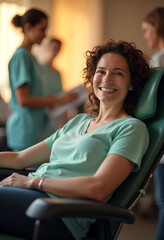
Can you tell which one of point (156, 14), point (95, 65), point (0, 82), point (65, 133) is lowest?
point (0, 82)

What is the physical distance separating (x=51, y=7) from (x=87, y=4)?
0.58 metres

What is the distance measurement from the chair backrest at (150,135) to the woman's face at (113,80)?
79mm

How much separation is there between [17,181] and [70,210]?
453 millimetres

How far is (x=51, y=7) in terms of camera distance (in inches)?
202

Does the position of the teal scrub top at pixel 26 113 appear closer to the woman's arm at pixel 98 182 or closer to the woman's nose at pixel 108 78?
the woman's nose at pixel 108 78

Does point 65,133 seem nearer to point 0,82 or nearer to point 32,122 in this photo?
point 32,122

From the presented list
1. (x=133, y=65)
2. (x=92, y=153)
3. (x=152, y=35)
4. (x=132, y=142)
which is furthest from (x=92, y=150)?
(x=152, y=35)

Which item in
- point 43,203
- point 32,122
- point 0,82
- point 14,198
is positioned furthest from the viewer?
point 0,82

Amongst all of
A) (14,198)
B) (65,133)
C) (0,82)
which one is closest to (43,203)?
(14,198)

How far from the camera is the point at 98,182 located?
1.36 meters

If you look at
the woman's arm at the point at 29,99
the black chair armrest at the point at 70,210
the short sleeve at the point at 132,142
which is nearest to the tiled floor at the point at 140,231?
the woman's arm at the point at 29,99

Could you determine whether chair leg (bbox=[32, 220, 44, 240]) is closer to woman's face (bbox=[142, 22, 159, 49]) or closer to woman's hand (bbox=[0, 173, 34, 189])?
woman's hand (bbox=[0, 173, 34, 189])

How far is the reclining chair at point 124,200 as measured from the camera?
1.13m

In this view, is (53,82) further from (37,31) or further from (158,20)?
(158,20)
